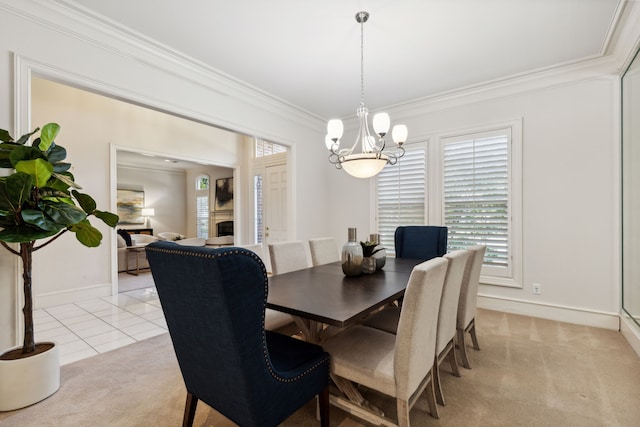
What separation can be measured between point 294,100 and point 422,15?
2.07 m

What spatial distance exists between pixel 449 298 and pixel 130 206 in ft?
28.7

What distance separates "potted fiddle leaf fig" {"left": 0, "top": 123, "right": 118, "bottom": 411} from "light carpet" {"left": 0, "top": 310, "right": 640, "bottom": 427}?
15cm

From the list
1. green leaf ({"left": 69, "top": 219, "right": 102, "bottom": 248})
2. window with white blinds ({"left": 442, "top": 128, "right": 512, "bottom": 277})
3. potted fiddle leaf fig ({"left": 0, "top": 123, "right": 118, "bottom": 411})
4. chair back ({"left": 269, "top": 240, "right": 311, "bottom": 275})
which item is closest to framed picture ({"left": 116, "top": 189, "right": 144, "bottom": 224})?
potted fiddle leaf fig ({"left": 0, "top": 123, "right": 118, "bottom": 411})

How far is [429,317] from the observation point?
59.7 inches

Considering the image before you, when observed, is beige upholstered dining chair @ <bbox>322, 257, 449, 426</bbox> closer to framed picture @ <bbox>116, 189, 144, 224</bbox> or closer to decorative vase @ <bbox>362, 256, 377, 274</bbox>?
decorative vase @ <bbox>362, 256, 377, 274</bbox>

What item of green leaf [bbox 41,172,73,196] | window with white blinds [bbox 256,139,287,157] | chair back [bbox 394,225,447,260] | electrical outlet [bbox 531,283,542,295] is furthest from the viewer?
window with white blinds [bbox 256,139,287,157]

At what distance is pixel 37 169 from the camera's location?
1.74 m

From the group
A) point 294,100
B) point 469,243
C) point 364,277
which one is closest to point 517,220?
point 469,243

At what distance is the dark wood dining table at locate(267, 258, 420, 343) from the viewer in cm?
147

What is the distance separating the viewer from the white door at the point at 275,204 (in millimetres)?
5727

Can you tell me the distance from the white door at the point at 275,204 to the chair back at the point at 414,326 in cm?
434

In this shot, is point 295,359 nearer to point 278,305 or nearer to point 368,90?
point 278,305

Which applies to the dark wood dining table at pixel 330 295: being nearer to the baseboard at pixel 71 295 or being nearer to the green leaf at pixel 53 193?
the green leaf at pixel 53 193

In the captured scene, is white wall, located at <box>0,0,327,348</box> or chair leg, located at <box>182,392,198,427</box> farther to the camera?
white wall, located at <box>0,0,327,348</box>
